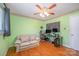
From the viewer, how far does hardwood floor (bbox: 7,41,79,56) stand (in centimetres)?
157

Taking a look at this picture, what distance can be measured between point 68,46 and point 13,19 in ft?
4.84

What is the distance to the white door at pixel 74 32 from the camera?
1702 mm

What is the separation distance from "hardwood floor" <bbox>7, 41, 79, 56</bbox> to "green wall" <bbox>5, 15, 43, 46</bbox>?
0.89ft

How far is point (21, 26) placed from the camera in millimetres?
1585

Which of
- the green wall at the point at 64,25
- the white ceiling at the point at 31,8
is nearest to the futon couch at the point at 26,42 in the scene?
the white ceiling at the point at 31,8

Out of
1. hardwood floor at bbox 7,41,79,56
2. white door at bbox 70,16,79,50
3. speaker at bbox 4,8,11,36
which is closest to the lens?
speaker at bbox 4,8,11,36

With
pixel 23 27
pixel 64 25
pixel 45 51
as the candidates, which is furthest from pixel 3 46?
pixel 64 25

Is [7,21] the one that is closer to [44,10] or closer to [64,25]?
[44,10]

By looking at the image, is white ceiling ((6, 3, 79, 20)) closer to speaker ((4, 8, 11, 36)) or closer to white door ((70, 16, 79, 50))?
speaker ((4, 8, 11, 36))

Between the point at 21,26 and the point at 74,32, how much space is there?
1.30 metres

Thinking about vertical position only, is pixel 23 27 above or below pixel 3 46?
above

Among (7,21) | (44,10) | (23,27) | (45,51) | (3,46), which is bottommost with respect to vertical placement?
(45,51)

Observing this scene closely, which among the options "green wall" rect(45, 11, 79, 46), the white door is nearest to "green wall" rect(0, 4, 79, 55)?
"green wall" rect(45, 11, 79, 46)

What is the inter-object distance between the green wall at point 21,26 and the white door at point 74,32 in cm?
82
